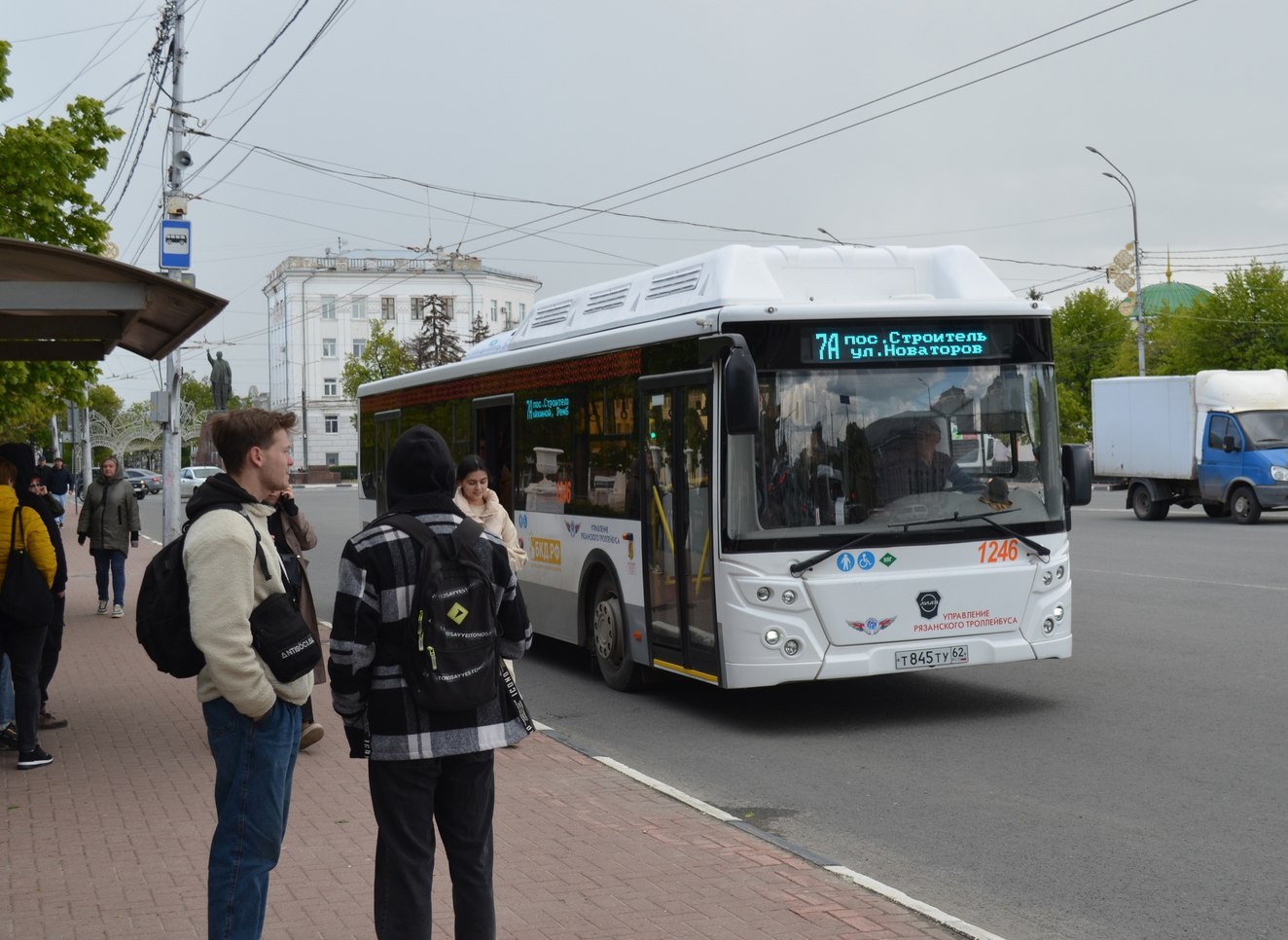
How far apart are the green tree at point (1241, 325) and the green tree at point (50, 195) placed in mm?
52374

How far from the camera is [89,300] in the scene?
7297 millimetres

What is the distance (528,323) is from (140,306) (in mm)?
6934

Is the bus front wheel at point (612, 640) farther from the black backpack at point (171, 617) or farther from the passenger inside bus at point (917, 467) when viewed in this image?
the black backpack at point (171, 617)

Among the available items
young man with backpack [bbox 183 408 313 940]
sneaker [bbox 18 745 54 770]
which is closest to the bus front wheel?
sneaker [bbox 18 745 54 770]

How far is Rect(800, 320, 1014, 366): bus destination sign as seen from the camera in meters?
9.65

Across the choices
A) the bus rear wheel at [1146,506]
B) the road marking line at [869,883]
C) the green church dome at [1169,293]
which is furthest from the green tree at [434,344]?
the road marking line at [869,883]

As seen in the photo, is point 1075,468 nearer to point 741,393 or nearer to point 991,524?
point 991,524

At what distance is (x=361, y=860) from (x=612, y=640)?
513 centimetres

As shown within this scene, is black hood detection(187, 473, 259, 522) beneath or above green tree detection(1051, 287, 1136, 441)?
beneath

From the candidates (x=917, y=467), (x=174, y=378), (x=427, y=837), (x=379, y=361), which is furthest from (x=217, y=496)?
(x=379, y=361)

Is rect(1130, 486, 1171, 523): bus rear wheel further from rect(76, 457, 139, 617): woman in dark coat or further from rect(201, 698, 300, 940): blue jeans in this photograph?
rect(201, 698, 300, 940): blue jeans

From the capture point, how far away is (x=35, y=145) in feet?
52.3

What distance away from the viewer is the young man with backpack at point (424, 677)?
425 cm

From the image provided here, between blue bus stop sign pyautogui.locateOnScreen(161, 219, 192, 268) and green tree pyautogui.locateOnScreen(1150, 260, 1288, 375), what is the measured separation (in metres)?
50.4
